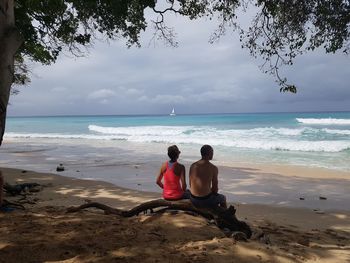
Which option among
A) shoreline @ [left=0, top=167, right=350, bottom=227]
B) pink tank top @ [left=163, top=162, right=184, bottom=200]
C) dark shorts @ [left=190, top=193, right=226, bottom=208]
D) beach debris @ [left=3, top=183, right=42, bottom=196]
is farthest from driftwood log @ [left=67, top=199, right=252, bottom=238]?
beach debris @ [left=3, top=183, right=42, bottom=196]

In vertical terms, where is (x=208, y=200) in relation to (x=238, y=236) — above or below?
above

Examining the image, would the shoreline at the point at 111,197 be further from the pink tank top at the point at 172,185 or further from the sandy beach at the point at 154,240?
the pink tank top at the point at 172,185

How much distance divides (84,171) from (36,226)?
9811mm

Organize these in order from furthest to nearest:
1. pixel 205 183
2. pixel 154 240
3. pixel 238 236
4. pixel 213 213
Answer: pixel 205 183 < pixel 213 213 < pixel 238 236 < pixel 154 240

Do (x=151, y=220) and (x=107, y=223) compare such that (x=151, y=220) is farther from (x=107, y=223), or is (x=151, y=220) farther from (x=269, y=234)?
(x=269, y=234)

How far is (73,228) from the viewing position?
207 inches

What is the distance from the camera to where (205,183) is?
5992mm

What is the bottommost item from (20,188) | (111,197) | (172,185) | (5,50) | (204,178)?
(111,197)

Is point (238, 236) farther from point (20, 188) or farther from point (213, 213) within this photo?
point (20, 188)

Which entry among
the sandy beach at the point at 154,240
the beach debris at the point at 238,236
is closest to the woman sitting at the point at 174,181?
the sandy beach at the point at 154,240

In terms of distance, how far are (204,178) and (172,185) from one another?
606 mm

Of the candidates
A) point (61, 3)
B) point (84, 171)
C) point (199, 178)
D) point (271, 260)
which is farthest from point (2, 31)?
point (84, 171)

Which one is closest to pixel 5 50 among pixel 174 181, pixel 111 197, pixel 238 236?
pixel 174 181

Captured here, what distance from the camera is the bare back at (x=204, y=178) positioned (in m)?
5.96
